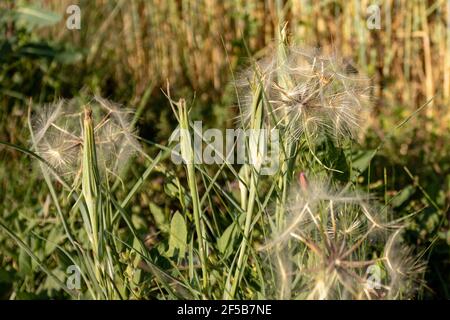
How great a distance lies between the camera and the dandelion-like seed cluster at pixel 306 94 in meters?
1.85

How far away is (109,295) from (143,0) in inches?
147

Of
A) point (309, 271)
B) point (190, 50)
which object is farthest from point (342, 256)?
point (190, 50)

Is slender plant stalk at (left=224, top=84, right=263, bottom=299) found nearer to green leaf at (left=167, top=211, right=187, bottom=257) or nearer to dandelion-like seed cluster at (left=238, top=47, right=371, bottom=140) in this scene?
dandelion-like seed cluster at (left=238, top=47, right=371, bottom=140)

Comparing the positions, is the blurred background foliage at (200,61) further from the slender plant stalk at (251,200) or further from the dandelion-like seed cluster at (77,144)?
the slender plant stalk at (251,200)

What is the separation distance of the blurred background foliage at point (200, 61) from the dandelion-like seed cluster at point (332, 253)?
1.39 m

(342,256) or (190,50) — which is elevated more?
(190,50)

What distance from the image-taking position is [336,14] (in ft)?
15.5

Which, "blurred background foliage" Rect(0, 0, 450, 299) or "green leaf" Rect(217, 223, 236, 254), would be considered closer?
"green leaf" Rect(217, 223, 236, 254)

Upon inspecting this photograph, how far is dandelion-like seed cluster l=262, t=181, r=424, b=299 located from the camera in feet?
4.92

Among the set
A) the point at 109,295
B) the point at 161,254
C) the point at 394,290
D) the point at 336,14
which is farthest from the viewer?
the point at 336,14

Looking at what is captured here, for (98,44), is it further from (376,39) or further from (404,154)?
(404,154)

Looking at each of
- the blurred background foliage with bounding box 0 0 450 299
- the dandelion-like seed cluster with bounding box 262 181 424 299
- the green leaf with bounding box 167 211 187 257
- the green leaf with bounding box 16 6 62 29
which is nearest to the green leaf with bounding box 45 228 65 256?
the blurred background foliage with bounding box 0 0 450 299

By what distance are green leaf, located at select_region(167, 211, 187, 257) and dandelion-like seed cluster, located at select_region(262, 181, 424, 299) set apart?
0.30 metres

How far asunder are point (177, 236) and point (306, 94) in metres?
0.47
